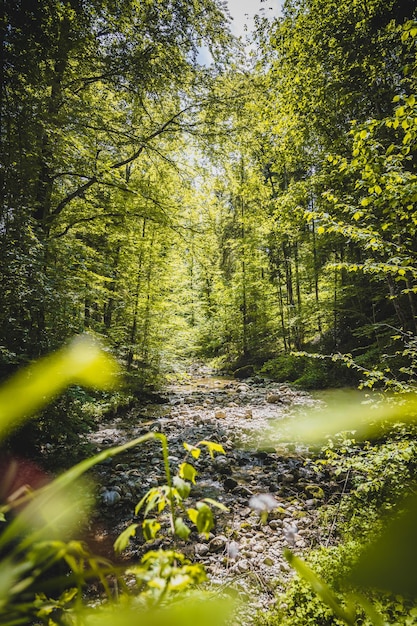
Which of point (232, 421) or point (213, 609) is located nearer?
point (213, 609)

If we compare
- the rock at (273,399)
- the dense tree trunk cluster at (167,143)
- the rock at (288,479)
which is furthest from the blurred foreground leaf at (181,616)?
the rock at (273,399)

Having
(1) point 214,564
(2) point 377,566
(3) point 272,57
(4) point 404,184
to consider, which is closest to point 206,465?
(1) point 214,564

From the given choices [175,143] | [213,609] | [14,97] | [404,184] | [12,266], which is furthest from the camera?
[175,143]

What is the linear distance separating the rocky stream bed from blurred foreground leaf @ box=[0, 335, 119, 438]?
5.38 feet

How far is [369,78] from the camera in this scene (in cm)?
587

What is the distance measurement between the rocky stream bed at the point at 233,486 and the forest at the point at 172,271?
9cm

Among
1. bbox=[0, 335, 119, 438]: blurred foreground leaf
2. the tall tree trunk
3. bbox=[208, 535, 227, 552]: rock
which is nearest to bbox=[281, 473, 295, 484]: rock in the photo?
bbox=[208, 535, 227, 552]: rock

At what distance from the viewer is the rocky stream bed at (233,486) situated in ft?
10.1

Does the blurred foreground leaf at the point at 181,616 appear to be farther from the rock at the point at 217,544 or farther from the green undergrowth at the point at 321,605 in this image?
the rock at the point at 217,544

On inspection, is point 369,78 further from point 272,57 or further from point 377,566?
point 377,566

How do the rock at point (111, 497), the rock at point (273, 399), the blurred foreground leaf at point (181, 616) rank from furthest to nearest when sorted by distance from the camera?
the rock at point (273, 399) → the rock at point (111, 497) → the blurred foreground leaf at point (181, 616)

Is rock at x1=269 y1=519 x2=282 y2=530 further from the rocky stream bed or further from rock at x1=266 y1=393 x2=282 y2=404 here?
rock at x1=266 y1=393 x2=282 y2=404

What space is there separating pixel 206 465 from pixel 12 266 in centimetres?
450

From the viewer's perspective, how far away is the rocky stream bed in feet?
10.1
